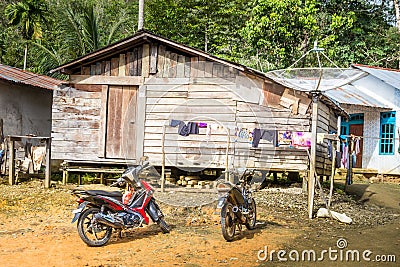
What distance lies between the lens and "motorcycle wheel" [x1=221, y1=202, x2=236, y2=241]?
6.59 meters

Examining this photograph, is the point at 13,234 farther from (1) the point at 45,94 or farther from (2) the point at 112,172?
(1) the point at 45,94

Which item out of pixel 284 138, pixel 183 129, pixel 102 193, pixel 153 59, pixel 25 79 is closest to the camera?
pixel 102 193

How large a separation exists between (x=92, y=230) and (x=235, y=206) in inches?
78.8

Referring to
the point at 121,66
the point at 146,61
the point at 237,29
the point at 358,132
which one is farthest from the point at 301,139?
the point at 237,29

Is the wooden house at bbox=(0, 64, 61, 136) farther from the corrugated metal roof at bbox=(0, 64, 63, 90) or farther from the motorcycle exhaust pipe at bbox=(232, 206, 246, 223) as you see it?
the motorcycle exhaust pipe at bbox=(232, 206, 246, 223)

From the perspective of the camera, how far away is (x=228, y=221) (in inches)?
267

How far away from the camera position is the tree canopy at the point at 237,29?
64.6 feet

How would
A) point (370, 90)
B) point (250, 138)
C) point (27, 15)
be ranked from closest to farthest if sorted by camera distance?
point (250, 138)
point (370, 90)
point (27, 15)

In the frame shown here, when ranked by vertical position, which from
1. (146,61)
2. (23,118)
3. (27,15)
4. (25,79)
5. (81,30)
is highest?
(27,15)

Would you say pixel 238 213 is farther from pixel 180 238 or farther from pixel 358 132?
Answer: pixel 358 132

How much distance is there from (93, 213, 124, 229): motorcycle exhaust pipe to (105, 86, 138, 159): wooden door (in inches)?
228

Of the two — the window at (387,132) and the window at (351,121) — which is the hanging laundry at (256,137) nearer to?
the window at (387,132)

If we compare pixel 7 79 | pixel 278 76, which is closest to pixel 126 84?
pixel 7 79

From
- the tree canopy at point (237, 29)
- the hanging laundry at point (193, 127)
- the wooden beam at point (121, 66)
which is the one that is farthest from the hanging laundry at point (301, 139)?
the tree canopy at point (237, 29)
